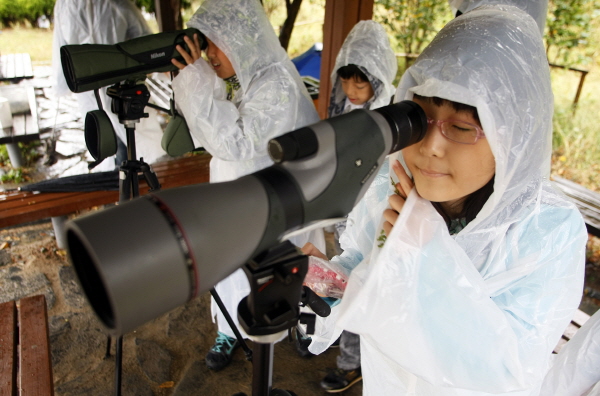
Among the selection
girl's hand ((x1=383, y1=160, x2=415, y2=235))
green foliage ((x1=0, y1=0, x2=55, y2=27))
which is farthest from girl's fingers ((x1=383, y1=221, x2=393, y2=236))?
green foliage ((x1=0, y1=0, x2=55, y2=27))

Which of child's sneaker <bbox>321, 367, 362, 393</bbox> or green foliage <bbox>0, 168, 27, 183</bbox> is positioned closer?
child's sneaker <bbox>321, 367, 362, 393</bbox>

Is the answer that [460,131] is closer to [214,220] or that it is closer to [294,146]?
[294,146]

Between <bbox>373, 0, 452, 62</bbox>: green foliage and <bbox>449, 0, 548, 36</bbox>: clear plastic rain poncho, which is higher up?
<bbox>449, 0, 548, 36</bbox>: clear plastic rain poncho

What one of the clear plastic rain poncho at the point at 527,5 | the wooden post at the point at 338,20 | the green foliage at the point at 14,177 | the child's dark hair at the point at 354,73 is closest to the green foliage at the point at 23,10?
the green foliage at the point at 14,177

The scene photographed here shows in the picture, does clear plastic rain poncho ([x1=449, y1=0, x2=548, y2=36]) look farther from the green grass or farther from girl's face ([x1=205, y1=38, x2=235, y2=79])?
the green grass

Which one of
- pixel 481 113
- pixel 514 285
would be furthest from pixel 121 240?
pixel 514 285

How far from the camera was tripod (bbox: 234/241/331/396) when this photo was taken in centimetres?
62

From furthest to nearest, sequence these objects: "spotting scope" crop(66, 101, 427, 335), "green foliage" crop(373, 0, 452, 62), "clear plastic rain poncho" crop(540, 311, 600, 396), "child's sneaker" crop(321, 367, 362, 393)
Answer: "green foliage" crop(373, 0, 452, 62)
"child's sneaker" crop(321, 367, 362, 393)
"clear plastic rain poncho" crop(540, 311, 600, 396)
"spotting scope" crop(66, 101, 427, 335)

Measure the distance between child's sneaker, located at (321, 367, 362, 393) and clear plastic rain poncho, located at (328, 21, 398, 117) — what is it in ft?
4.75

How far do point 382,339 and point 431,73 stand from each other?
1.78 ft

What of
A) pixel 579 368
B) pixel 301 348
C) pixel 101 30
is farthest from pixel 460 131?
pixel 101 30

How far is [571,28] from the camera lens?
4781 mm

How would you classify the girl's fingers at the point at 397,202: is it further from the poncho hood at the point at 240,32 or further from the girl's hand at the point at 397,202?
the poncho hood at the point at 240,32

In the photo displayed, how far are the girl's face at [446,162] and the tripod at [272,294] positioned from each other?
34cm
